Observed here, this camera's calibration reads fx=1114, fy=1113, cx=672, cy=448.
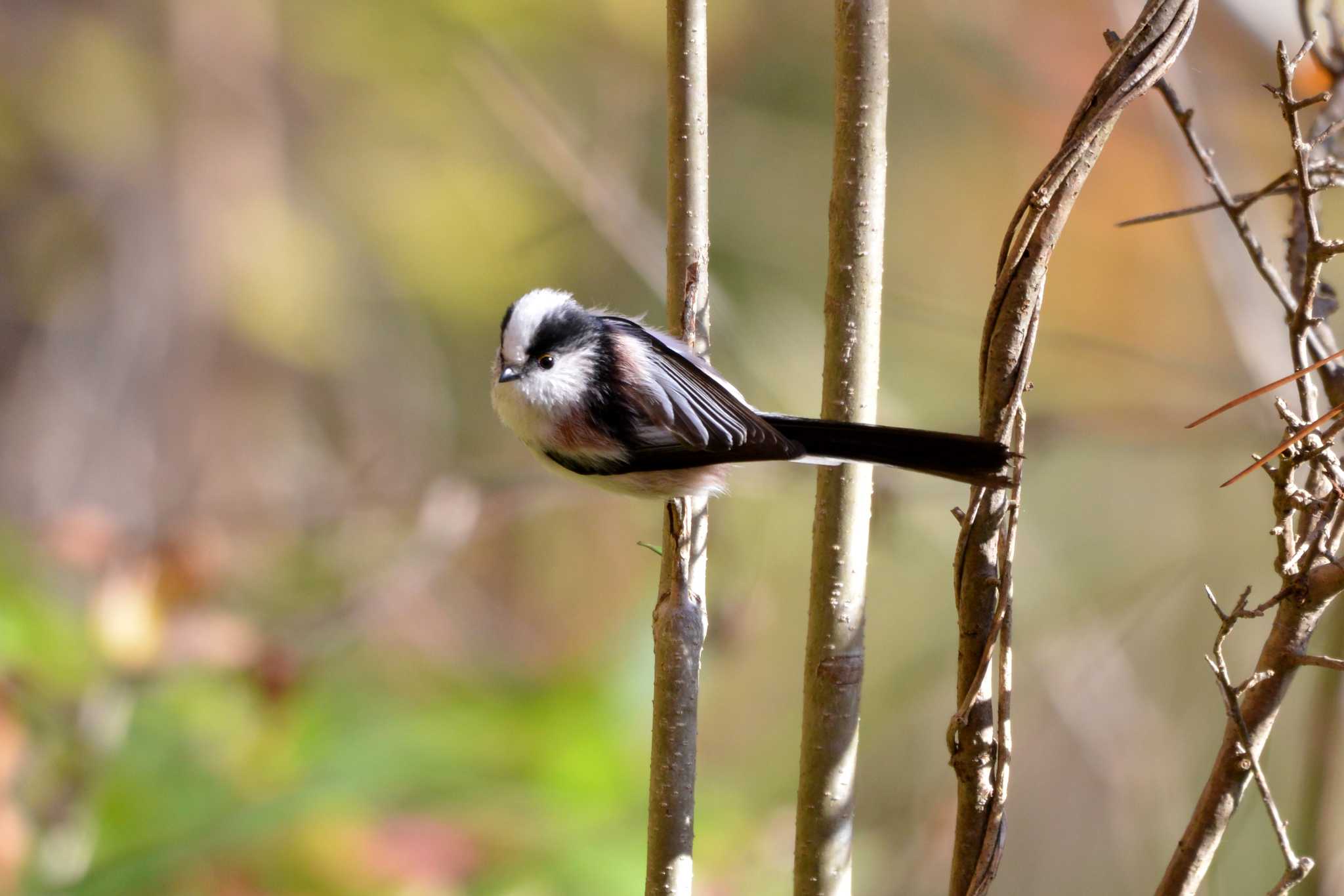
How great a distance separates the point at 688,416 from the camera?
1.27 m

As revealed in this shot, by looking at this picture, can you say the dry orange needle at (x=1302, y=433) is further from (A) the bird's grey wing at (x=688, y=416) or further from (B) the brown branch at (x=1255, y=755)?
(A) the bird's grey wing at (x=688, y=416)

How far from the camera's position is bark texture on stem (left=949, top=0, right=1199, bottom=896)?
30.3 inches

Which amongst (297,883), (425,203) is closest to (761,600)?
(297,883)

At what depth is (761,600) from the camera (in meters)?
2.34

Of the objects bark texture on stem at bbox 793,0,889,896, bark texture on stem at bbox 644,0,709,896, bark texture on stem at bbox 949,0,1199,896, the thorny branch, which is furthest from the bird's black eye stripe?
the thorny branch

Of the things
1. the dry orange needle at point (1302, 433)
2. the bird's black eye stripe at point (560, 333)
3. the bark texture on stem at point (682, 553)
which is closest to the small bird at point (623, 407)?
the bird's black eye stripe at point (560, 333)

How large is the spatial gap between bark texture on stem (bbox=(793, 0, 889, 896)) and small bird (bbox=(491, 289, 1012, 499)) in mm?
173

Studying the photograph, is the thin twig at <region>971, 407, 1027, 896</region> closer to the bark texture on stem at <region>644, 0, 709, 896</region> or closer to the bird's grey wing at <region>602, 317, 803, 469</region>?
the bark texture on stem at <region>644, 0, 709, 896</region>

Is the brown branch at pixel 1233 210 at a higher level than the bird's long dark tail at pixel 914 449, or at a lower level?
higher

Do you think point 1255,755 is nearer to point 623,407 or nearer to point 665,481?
point 665,481

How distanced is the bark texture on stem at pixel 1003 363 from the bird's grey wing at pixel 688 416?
377mm

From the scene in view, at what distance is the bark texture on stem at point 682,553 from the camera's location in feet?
2.91

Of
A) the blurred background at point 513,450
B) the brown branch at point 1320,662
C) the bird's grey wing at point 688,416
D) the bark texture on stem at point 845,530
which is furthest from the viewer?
the blurred background at point 513,450

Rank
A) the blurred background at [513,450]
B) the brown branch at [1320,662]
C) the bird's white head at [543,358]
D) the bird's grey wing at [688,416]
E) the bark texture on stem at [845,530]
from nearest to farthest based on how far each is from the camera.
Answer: the brown branch at [1320,662]
the bark texture on stem at [845,530]
the bird's grey wing at [688,416]
the bird's white head at [543,358]
the blurred background at [513,450]
